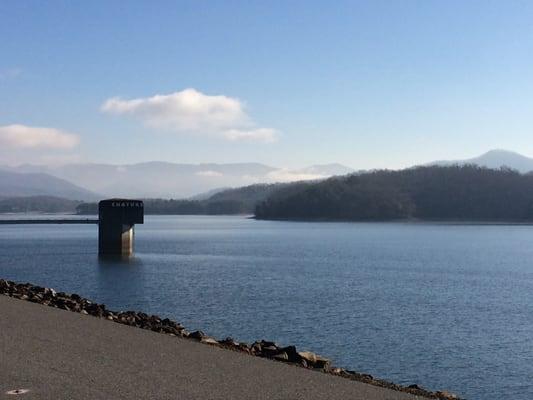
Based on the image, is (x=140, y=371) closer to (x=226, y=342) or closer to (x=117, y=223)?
(x=226, y=342)

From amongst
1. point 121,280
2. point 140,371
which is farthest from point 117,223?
Answer: point 140,371

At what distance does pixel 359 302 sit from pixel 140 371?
27652 millimetres

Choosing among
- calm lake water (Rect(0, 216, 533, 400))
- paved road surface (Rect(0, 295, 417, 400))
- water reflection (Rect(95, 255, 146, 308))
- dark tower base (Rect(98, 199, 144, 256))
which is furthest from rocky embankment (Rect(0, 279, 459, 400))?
dark tower base (Rect(98, 199, 144, 256))

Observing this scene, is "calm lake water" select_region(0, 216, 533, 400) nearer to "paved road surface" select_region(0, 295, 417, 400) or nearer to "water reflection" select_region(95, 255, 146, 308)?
"water reflection" select_region(95, 255, 146, 308)

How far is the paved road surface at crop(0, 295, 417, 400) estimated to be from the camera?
31.0 feet

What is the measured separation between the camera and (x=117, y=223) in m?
86.4

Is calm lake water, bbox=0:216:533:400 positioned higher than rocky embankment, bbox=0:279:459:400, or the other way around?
rocky embankment, bbox=0:279:459:400

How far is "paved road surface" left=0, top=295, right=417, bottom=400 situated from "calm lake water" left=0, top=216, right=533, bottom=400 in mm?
9125

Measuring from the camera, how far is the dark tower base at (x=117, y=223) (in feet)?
277

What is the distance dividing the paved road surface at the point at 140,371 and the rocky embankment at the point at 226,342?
1045 mm

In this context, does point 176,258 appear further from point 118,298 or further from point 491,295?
point 491,295

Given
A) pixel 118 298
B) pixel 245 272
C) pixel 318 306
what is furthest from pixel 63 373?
pixel 245 272

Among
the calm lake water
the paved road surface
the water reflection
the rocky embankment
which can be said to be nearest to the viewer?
the paved road surface

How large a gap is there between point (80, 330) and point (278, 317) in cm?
1751
